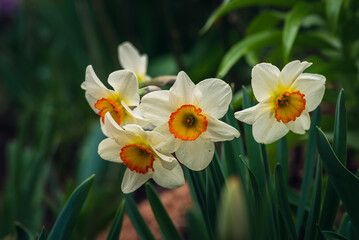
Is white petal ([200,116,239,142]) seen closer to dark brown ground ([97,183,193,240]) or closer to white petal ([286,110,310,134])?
white petal ([286,110,310,134])

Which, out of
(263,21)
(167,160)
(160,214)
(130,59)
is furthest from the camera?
(263,21)

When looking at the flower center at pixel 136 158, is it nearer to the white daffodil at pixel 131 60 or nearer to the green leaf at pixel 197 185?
the green leaf at pixel 197 185

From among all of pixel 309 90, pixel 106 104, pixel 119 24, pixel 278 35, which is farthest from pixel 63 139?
pixel 309 90

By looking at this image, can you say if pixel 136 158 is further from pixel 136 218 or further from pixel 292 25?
pixel 292 25

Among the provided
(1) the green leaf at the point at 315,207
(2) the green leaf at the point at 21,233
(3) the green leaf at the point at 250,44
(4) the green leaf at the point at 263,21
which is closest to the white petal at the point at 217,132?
(1) the green leaf at the point at 315,207

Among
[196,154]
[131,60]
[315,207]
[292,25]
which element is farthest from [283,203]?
[292,25]

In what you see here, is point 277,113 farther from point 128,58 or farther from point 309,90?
point 128,58
